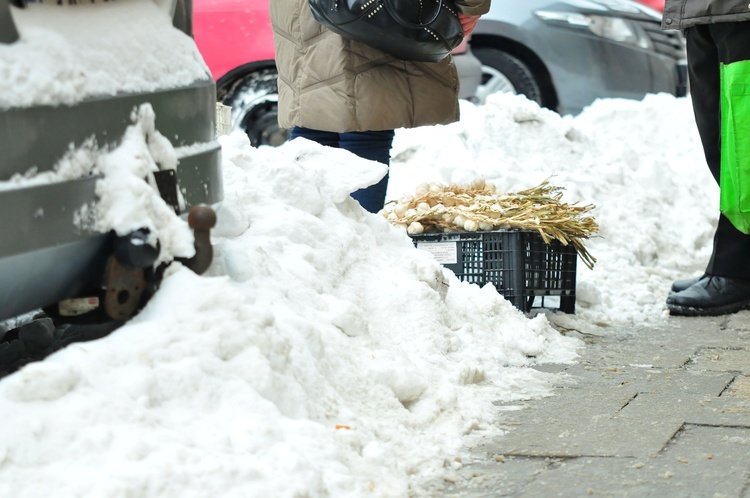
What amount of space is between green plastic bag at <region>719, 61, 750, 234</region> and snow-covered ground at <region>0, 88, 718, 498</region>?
679 millimetres

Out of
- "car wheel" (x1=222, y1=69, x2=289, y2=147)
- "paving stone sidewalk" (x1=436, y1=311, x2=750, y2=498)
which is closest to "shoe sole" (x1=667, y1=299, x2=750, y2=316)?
"paving stone sidewalk" (x1=436, y1=311, x2=750, y2=498)

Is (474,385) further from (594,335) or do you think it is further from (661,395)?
(594,335)

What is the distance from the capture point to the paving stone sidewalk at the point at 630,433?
2.83 m

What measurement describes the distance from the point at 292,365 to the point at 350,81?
80.2 inches

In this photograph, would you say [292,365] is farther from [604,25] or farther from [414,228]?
[604,25]

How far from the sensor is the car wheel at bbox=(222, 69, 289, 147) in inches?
340

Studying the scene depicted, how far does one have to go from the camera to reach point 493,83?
10492mm

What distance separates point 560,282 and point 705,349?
31.1 inches

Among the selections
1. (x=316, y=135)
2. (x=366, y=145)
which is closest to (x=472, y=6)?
(x=366, y=145)

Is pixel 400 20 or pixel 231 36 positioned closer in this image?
pixel 400 20

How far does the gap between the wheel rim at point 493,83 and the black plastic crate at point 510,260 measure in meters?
5.46

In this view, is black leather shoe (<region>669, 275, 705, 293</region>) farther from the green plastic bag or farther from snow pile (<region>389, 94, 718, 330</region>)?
the green plastic bag

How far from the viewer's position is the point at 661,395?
3.76 meters

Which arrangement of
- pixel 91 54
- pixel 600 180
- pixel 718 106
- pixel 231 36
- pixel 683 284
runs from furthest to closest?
1. pixel 231 36
2. pixel 600 180
3. pixel 683 284
4. pixel 718 106
5. pixel 91 54
